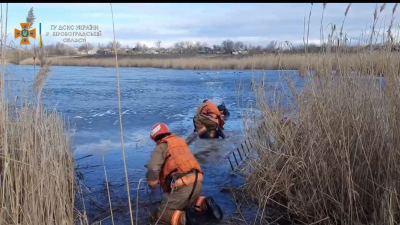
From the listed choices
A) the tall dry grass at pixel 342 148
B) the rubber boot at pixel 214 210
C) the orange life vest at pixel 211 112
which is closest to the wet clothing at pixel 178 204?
the rubber boot at pixel 214 210

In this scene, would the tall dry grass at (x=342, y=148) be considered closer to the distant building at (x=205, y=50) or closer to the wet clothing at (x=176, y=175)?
the wet clothing at (x=176, y=175)

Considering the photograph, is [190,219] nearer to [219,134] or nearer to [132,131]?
[219,134]

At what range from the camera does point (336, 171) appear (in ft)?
13.0

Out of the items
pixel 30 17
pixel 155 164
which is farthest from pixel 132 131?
pixel 30 17

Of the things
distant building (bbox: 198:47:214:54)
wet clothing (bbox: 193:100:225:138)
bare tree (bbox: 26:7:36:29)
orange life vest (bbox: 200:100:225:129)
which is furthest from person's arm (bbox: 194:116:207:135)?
distant building (bbox: 198:47:214:54)

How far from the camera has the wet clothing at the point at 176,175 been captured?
4.58 metres

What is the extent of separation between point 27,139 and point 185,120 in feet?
23.7

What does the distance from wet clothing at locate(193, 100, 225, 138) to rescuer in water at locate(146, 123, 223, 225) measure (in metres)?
3.93

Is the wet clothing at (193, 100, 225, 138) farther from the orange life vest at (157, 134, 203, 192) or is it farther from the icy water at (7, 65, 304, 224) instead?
the orange life vest at (157, 134, 203, 192)

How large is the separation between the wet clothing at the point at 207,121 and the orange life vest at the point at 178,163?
393 cm

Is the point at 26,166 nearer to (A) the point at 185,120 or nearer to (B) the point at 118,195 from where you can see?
(B) the point at 118,195

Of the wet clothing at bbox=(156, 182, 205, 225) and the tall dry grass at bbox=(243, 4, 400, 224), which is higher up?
the tall dry grass at bbox=(243, 4, 400, 224)

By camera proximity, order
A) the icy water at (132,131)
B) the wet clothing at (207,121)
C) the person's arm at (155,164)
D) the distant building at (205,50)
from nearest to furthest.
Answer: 1. the person's arm at (155,164)
2. the icy water at (132,131)
3. the wet clothing at (207,121)
4. the distant building at (205,50)

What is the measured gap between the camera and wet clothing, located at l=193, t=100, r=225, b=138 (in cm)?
882
